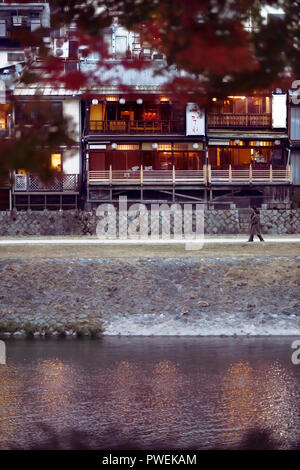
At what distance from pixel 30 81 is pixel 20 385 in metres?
8.93

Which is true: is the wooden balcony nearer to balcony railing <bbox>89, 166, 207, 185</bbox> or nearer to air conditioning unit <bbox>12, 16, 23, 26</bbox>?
balcony railing <bbox>89, 166, 207, 185</bbox>

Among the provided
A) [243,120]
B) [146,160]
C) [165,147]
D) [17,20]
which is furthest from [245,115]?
[17,20]

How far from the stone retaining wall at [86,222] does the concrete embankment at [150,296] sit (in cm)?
1284

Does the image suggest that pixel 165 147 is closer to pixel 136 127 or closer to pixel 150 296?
pixel 136 127

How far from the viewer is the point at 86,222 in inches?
1485

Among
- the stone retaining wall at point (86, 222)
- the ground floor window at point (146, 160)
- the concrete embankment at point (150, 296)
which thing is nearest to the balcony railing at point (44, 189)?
the ground floor window at point (146, 160)

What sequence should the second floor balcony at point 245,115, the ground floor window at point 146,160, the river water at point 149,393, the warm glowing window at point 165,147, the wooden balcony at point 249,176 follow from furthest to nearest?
the second floor balcony at point 245,115, the warm glowing window at point 165,147, the ground floor window at point 146,160, the wooden balcony at point 249,176, the river water at point 149,393

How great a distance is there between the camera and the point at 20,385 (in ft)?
46.2

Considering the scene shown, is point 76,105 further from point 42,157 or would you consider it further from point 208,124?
point 42,157

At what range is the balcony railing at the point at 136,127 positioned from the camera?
42688 mm

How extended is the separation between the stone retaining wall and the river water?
1830cm

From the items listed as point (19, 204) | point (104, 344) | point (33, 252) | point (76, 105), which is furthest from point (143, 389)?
point (76, 105)

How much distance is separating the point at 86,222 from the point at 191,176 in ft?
26.8

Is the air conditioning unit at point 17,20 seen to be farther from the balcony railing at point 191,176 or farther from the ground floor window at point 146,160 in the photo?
the balcony railing at point 191,176
